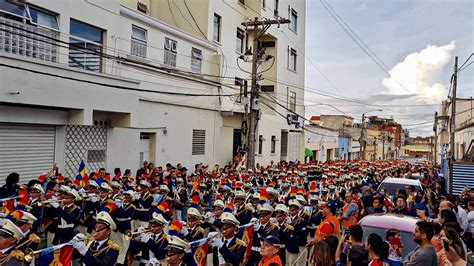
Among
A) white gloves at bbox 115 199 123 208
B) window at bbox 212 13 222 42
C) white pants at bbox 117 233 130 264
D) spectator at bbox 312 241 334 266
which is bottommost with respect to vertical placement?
white pants at bbox 117 233 130 264

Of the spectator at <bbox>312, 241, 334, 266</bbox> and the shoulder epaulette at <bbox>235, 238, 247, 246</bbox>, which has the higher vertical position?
the spectator at <bbox>312, 241, 334, 266</bbox>

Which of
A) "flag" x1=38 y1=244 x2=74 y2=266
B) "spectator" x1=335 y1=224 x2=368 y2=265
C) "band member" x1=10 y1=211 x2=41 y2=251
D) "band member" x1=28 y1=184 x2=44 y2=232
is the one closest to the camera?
"flag" x1=38 y1=244 x2=74 y2=266

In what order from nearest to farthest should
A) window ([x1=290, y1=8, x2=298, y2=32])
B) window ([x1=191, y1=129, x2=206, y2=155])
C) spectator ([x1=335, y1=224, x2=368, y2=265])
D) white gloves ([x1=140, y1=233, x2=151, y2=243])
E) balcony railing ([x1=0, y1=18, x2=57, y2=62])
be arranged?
spectator ([x1=335, y1=224, x2=368, y2=265]) < white gloves ([x1=140, y1=233, x2=151, y2=243]) < balcony railing ([x1=0, y1=18, x2=57, y2=62]) < window ([x1=191, y1=129, x2=206, y2=155]) < window ([x1=290, y1=8, x2=298, y2=32])

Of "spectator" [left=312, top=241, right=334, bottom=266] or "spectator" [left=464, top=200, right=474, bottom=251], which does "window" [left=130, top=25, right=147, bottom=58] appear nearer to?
"spectator" [left=464, top=200, right=474, bottom=251]

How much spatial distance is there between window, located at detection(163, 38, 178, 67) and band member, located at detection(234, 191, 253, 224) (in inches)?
447

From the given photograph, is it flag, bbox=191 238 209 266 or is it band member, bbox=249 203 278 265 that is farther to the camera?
band member, bbox=249 203 278 265

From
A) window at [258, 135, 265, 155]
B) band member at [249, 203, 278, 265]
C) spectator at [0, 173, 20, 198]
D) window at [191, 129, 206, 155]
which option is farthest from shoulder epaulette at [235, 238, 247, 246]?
window at [258, 135, 265, 155]

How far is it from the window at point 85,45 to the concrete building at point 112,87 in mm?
36

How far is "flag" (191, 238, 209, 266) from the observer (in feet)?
20.6

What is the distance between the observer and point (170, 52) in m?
19.7

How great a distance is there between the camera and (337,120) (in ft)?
220

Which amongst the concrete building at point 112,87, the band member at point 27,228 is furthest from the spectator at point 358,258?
the concrete building at point 112,87

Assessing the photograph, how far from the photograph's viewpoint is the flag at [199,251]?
628cm

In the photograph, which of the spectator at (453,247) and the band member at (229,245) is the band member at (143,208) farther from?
the spectator at (453,247)
